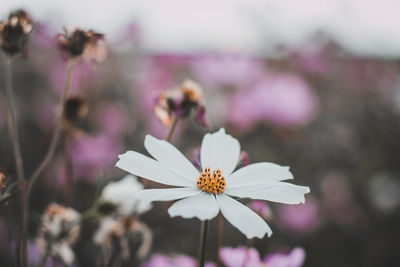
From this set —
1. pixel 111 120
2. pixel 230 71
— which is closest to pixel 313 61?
pixel 230 71

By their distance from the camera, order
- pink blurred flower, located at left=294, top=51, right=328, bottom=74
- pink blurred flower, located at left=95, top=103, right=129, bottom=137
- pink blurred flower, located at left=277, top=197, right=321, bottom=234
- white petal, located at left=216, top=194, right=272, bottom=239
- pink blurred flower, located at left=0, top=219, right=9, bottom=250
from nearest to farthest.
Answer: white petal, located at left=216, top=194, right=272, bottom=239 < pink blurred flower, located at left=0, top=219, right=9, bottom=250 < pink blurred flower, located at left=277, top=197, right=321, bottom=234 < pink blurred flower, located at left=95, top=103, right=129, bottom=137 < pink blurred flower, located at left=294, top=51, right=328, bottom=74

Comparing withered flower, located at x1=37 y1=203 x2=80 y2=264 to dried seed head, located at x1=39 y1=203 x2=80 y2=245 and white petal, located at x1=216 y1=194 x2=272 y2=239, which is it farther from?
white petal, located at x1=216 y1=194 x2=272 y2=239

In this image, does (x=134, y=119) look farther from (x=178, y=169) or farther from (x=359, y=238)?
(x=178, y=169)

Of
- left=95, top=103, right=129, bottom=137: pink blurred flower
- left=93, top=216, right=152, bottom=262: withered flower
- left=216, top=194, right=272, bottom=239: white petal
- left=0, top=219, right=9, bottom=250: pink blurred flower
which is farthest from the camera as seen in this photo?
left=95, top=103, right=129, bottom=137: pink blurred flower

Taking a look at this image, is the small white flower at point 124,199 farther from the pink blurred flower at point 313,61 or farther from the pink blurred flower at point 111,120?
the pink blurred flower at point 313,61

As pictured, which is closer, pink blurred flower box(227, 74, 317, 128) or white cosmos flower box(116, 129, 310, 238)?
white cosmos flower box(116, 129, 310, 238)

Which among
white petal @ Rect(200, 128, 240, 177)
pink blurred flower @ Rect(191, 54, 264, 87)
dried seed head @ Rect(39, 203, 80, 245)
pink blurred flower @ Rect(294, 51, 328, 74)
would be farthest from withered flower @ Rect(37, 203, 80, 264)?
pink blurred flower @ Rect(294, 51, 328, 74)

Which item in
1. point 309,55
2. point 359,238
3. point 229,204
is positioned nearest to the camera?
point 229,204

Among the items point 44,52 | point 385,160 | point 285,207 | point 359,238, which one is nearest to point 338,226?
point 359,238
